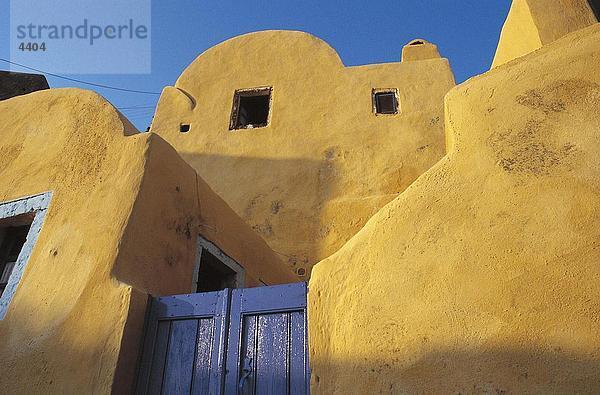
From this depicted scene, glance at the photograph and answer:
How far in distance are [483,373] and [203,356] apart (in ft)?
6.91

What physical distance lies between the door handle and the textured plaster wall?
2.34 feet

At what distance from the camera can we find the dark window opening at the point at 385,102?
10328mm

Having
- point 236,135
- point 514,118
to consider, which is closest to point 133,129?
point 514,118

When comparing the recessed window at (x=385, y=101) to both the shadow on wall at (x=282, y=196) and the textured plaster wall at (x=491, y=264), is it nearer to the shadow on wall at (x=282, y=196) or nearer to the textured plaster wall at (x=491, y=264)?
the shadow on wall at (x=282, y=196)

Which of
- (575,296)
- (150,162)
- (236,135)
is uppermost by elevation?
(236,135)

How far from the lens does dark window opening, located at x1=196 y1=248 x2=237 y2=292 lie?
5.24m

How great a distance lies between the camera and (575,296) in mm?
2373

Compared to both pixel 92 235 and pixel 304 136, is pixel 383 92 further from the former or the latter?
pixel 92 235

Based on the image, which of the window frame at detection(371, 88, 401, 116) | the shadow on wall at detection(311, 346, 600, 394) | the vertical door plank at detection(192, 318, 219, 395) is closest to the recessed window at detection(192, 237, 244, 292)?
the vertical door plank at detection(192, 318, 219, 395)

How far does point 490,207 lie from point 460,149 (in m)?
0.54

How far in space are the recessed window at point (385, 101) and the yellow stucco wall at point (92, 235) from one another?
5600 millimetres

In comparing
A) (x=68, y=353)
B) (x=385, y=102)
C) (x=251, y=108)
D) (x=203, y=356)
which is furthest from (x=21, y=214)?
(x=385, y=102)

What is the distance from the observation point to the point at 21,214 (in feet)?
15.2

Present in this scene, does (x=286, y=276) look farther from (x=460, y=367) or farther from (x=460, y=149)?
(x=460, y=367)
